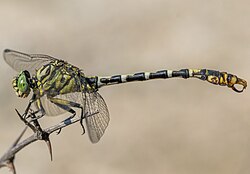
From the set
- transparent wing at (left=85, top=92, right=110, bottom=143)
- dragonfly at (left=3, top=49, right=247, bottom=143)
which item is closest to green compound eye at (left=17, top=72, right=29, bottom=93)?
dragonfly at (left=3, top=49, right=247, bottom=143)

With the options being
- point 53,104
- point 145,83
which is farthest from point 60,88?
point 145,83

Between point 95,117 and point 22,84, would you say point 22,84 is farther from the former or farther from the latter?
point 95,117

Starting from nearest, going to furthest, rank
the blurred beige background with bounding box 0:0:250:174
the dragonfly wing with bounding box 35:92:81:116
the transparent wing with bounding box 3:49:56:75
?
the dragonfly wing with bounding box 35:92:81:116
the transparent wing with bounding box 3:49:56:75
the blurred beige background with bounding box 0:0:250:174

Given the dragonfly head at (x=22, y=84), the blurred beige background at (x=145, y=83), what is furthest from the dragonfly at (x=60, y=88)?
the blurred beige background at (x=145, y=83)

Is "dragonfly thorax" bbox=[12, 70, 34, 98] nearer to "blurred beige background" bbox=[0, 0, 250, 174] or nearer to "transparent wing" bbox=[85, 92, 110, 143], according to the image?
"transparent wing" bbox=[85, 92, 110, 143]

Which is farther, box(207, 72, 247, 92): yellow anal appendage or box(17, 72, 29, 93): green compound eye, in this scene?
box(207, 72, 247, 92): yellow anal appendage

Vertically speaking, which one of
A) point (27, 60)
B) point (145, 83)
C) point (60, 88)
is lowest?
point (60, 88)
